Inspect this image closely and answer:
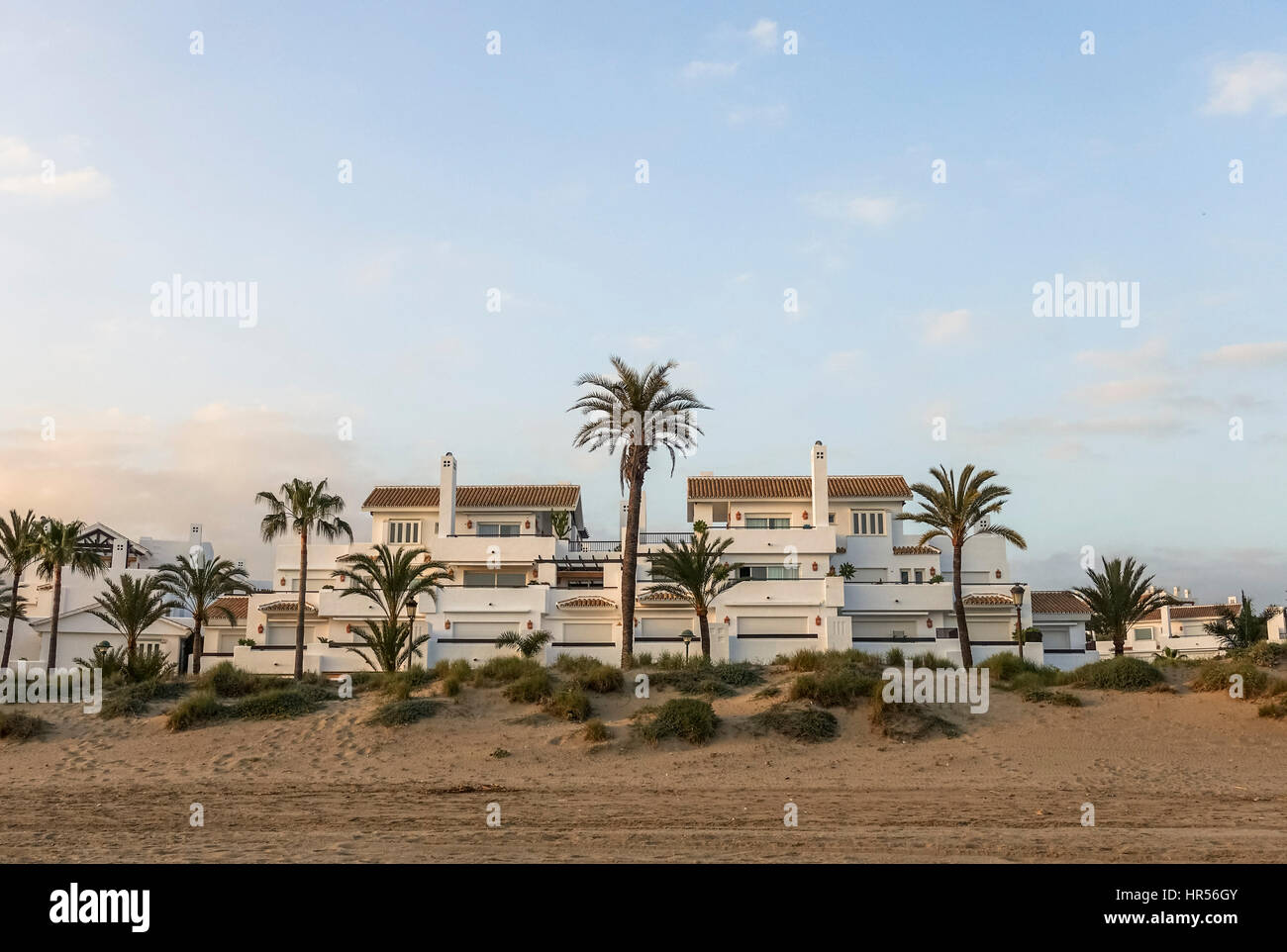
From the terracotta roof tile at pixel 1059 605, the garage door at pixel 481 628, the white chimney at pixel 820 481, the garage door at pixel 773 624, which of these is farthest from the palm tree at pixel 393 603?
the terracotta roof tile at pixel 1059 605

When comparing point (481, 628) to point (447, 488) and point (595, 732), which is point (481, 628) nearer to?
point (447, 488)

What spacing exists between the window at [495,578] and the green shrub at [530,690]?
21339 mm

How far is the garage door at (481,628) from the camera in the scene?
45.6 m

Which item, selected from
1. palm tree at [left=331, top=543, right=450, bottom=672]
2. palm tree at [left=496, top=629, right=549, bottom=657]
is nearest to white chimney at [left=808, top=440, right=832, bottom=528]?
palm tree at [left=496, top=629, right=549, bottom=657]

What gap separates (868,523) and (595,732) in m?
32.1

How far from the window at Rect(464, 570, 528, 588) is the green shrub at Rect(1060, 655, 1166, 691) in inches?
1100

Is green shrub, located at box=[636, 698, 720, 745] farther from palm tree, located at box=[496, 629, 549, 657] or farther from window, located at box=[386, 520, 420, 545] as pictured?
window, located at box=[386, 520, 420, 545]

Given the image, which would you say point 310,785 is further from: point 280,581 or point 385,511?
point 385,511

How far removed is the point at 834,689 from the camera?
2761cm

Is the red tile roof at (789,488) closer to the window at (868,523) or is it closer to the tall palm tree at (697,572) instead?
the window at (868,523)


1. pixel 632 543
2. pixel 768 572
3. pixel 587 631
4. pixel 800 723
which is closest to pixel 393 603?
pixel 632 543

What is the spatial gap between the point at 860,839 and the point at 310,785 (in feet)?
39.9

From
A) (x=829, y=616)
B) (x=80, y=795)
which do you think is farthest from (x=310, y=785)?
(x=829, y=616)

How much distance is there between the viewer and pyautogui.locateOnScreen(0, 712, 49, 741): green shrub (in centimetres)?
2664
